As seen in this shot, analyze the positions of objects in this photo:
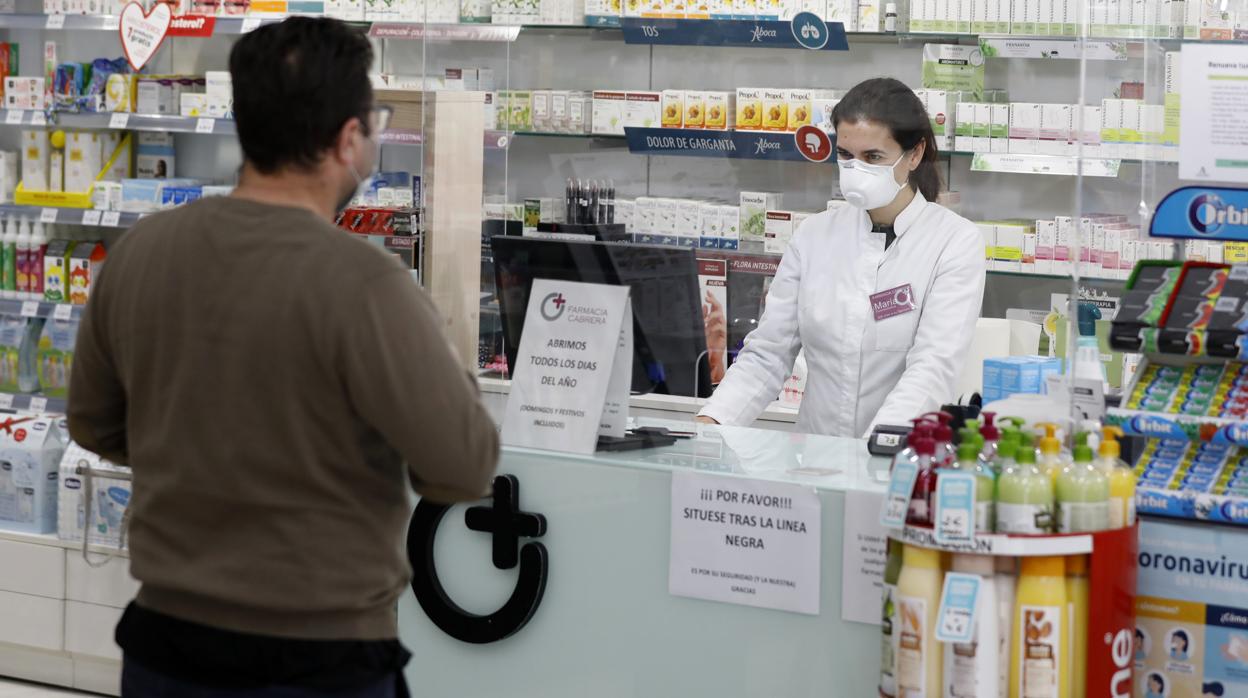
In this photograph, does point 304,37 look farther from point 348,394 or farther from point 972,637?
point 972,637

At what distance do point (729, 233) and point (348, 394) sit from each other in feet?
11.8

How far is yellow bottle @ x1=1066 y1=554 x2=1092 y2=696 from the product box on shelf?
3.54 m

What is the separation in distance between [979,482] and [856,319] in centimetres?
145

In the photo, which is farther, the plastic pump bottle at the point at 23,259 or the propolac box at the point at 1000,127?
the plastic pump bottle at the point at 23,259

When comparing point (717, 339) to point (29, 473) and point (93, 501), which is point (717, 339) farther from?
point (29, 473)

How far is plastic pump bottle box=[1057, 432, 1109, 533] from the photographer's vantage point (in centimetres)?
218

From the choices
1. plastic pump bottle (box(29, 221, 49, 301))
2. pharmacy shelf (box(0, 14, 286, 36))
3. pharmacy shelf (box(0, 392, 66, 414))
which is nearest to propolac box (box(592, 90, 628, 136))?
pharmacy shelf (box(0, 14, 286, 36))

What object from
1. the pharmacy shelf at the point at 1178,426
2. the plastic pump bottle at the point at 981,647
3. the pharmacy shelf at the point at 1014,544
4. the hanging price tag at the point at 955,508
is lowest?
the plastic pump bottle at the point at 981,647

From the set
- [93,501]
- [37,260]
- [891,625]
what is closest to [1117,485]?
[891,625]

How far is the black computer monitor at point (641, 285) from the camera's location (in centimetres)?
301

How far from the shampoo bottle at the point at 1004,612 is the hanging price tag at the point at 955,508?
11cm

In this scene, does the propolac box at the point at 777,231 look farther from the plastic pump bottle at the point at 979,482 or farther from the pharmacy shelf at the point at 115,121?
the plastic pump bottle at the point at 979,482

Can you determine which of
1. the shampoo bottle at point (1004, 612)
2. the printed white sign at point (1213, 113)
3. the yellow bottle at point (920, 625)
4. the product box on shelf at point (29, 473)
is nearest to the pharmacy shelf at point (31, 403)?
the product box on shelf at point (29, 473)

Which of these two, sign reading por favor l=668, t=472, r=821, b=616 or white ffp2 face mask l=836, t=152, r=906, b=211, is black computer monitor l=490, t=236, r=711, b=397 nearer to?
sign reading por favor l=668, t=472, r=821, b=616
